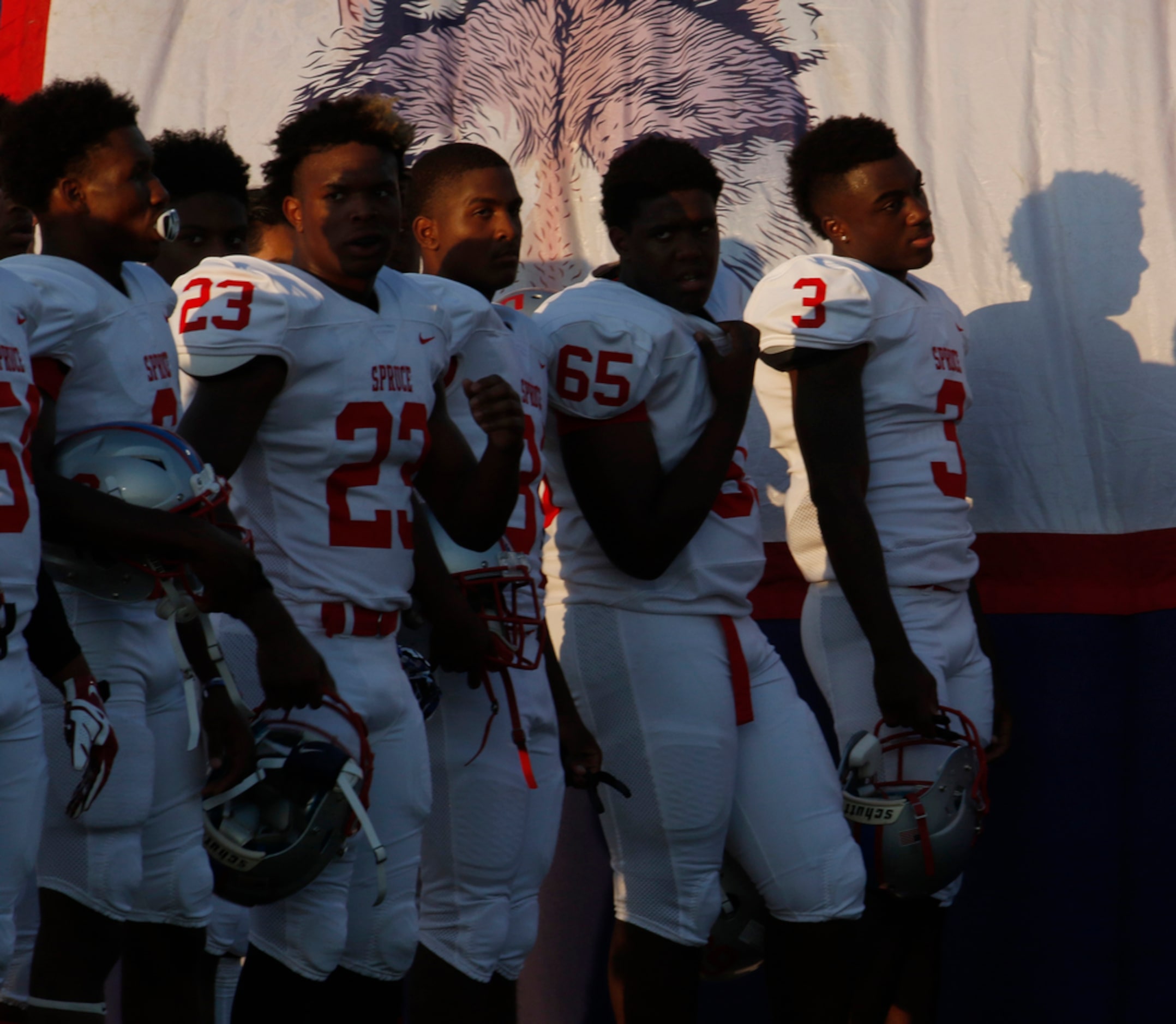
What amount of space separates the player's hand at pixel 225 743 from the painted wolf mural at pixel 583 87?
2044 millimetres

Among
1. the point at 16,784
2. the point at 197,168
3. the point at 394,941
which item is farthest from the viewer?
the point at 197,168

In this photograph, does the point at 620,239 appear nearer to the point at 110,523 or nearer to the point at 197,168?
the point at 197,168

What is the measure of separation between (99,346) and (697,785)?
52.3 inches

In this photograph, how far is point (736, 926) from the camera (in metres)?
3.22

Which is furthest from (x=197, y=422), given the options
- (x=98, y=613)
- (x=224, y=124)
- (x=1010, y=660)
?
(x=1010, y=660)

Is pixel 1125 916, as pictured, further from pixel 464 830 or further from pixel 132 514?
pixel 132 514

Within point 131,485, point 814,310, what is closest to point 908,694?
point 814,310

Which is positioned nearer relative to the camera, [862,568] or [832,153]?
[862,568]

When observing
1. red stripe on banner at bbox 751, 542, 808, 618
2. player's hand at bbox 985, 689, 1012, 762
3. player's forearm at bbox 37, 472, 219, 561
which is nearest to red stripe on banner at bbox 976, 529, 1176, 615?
player's hand at bbox 985, 689, 1012, 762

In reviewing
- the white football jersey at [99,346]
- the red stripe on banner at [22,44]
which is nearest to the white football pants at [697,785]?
the white football jersey at [99,346]

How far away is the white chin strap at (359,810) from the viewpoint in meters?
2.44

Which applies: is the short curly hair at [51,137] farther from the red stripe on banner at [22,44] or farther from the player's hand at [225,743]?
the red stripe on banner at [22,44]

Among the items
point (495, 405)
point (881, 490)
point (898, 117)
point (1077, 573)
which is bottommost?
point (1077, 573)

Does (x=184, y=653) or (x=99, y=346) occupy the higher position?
(x=99, y=346)
